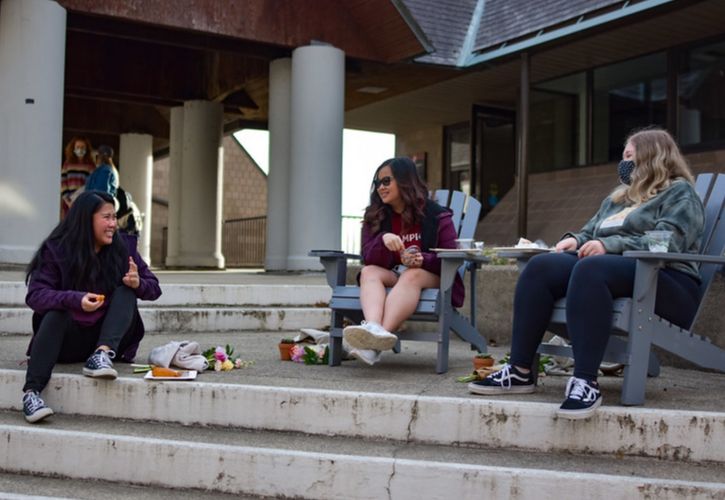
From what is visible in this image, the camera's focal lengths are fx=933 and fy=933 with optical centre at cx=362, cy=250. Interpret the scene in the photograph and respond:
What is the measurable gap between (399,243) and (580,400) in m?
1.59

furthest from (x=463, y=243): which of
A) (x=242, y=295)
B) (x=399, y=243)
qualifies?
(x=242, y=295)

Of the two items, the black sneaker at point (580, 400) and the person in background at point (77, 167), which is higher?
the person in background at point (77, 167)

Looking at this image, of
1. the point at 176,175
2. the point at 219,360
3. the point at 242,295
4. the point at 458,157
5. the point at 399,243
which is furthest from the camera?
the point at 458,157

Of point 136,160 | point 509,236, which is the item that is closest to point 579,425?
point 509,236

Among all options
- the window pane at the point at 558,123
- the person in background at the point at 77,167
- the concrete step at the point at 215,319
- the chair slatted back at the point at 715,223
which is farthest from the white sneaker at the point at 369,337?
the window pane at the point at 558,123

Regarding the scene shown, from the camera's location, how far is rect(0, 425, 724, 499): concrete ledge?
3.34m

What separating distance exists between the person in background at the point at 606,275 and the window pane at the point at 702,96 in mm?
7811

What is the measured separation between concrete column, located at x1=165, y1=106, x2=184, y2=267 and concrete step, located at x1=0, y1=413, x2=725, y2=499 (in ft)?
36.6

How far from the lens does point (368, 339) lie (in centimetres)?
449

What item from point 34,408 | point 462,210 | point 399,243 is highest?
point 462,210

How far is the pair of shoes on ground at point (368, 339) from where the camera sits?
448 centimetres

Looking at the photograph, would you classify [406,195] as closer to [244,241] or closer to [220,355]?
[220,355]

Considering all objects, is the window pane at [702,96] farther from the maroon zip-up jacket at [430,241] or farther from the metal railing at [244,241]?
the metal railing at [244,241]

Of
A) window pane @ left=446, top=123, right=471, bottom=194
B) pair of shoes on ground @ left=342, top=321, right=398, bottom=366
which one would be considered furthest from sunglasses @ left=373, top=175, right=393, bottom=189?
window pane @ left=446, top=123, right=471, bottom=194
